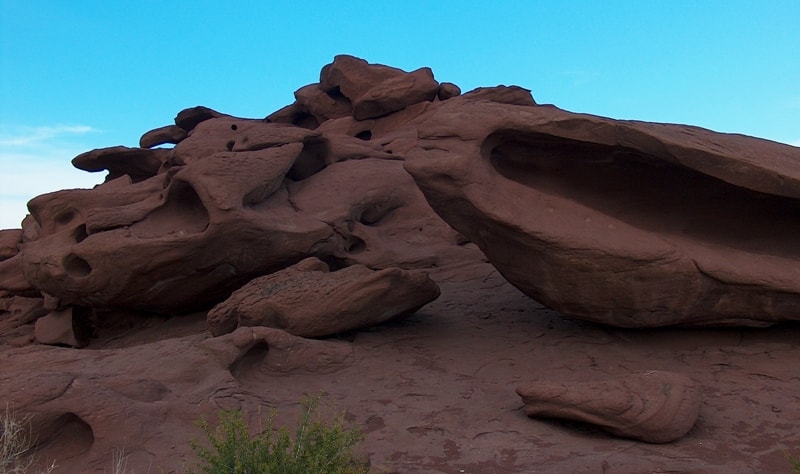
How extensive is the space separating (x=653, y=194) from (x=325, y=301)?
3229 millimetres

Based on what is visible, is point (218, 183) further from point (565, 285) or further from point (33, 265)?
point (565, 285)

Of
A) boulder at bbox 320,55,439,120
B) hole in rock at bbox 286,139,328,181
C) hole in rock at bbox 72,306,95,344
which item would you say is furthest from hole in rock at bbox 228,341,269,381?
boulder at bbox 320,55,439,120

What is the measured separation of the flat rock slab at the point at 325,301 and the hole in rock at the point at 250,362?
39 cm

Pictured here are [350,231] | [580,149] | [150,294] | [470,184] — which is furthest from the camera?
[350,231]

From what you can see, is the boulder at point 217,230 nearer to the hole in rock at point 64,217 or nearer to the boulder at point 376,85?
the hole in rock at point 64,217

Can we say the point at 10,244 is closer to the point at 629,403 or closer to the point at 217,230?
the point at 217,230

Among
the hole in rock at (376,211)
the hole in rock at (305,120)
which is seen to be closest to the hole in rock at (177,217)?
the hole in rock at (376,211)

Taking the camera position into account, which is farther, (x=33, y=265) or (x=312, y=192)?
(x=312, y=192)

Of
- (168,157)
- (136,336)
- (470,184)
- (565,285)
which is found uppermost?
(168,157)

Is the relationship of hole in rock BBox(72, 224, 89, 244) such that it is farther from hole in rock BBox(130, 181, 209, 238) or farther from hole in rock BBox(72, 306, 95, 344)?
hole in rock BBox(72, 306, 95, 344)

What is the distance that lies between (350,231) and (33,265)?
3.85 meters

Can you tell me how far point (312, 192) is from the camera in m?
10.2

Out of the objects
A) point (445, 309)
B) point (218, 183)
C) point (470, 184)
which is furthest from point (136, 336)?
point (470, 184)

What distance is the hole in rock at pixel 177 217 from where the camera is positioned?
342 inches
